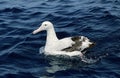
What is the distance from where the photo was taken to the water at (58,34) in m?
13.7

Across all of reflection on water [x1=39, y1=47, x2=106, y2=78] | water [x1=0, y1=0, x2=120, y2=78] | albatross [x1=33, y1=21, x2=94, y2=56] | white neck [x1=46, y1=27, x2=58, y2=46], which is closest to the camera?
water [x1=0, y1=0, x2=120, y2=78]

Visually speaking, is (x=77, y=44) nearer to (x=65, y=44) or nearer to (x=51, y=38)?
(x=65, y=44)

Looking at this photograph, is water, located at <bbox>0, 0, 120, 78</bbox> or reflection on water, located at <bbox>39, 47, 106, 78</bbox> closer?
water, located at <bbox>0, 0, 120, 78</bbox>

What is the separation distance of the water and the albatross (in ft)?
0.95

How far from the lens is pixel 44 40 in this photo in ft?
55.5

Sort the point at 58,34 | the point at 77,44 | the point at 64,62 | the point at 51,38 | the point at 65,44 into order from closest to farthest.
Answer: the point at 64,62, the point at 65,44, the point at 77,44, the point at 51,38, the point at 58,34

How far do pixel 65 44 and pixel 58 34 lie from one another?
2.19 m

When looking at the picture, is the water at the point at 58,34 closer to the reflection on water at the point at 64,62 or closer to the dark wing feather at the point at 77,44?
the reflection on water at the point at 64,62

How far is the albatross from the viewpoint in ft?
49.9

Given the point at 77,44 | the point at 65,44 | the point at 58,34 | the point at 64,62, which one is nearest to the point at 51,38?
the point at 65,44

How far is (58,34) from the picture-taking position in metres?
17.3

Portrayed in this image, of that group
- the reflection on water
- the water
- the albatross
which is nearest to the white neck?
the albatross

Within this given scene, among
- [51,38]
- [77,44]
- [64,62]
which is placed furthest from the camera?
[51,38]

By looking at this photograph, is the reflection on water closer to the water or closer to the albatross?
the water
